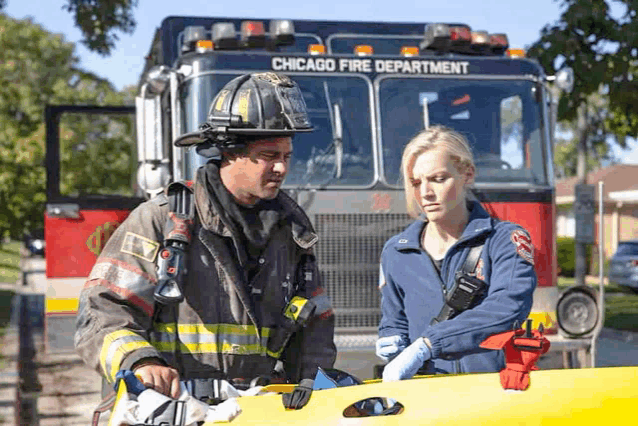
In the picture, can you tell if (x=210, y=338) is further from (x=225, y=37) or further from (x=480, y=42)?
(x=480, y=42)

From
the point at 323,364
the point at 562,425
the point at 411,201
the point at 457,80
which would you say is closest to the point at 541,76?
the point at 457,80

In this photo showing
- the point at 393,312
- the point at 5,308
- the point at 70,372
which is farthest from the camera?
the point at 5,308

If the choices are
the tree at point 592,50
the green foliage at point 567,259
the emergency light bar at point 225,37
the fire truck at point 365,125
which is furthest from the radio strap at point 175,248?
the green foliage at point 567,259

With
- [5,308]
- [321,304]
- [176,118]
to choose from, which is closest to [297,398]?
[321,304]

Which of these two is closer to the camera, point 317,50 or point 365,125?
point 365,125

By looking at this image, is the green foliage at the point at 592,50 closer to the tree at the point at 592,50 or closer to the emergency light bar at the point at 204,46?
the tree at the point at 592,50

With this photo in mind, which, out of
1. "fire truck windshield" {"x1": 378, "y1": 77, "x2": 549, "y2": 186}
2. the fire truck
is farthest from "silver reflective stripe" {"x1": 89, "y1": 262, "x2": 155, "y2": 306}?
"fire truck windshield" {"x1": 378, "y1": 77, "x2": 549, "y2": 186}

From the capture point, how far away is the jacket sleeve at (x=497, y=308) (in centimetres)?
320

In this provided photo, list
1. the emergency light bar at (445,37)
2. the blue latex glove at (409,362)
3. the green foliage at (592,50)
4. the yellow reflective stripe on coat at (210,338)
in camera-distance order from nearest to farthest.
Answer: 1. the yellow reflective stripe on coat at (210,338)
2. the blue latex glove at (409,362)
3. the emergency light bar at (445,37)
4. the green foliage at (592,50)

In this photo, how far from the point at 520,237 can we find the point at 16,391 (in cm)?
765

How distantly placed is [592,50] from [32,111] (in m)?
30.0

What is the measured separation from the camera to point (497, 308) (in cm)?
324

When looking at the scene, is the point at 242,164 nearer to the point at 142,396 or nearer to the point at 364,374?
the point at 142,396

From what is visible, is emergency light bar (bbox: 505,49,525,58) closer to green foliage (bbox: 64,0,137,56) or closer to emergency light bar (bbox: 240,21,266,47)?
emergency light bar (bbox: 240,21,266,47)
